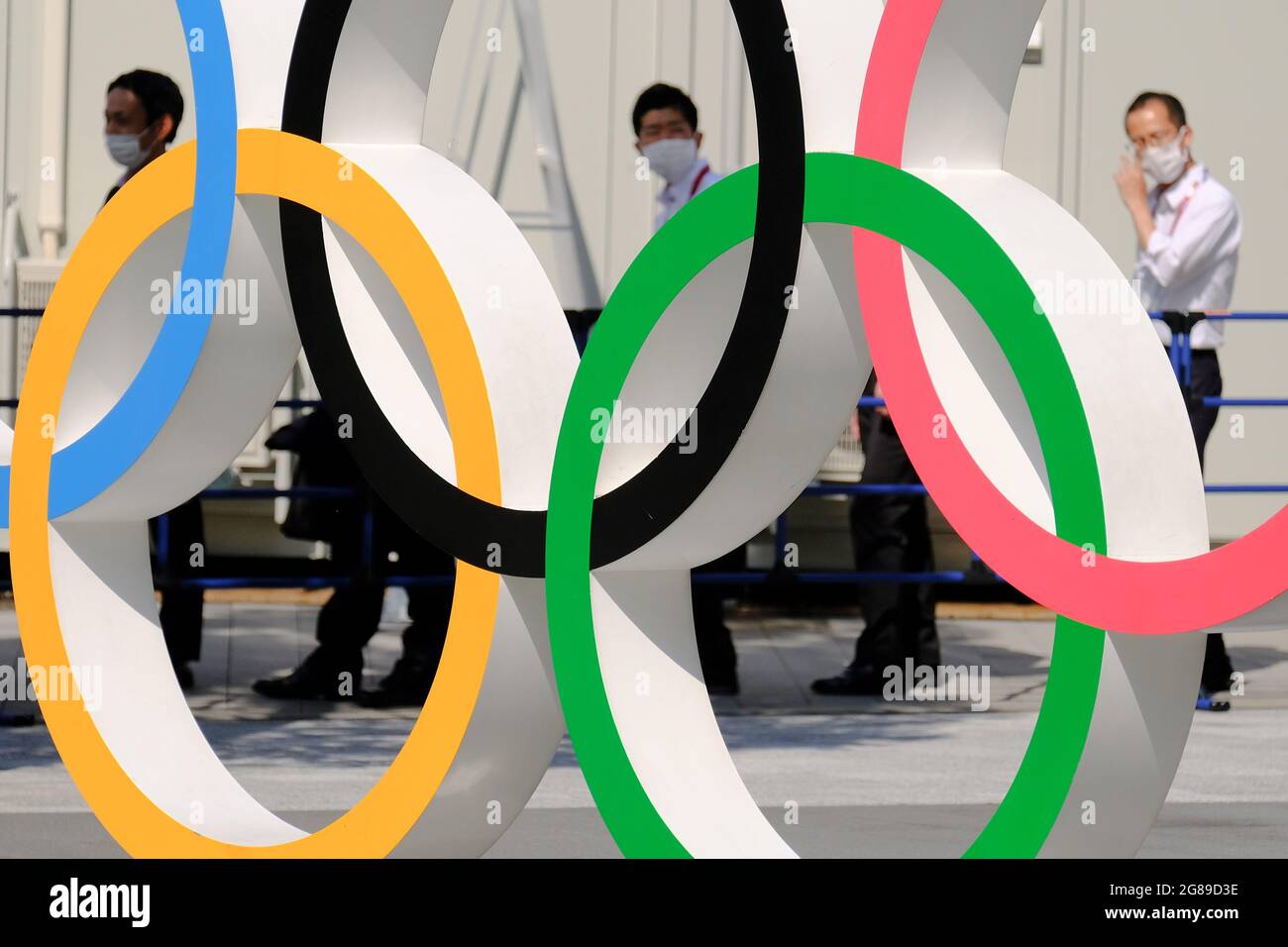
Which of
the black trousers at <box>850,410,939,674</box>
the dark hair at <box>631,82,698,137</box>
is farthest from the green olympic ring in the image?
the black trousers at <box>850,410,939,674</box>

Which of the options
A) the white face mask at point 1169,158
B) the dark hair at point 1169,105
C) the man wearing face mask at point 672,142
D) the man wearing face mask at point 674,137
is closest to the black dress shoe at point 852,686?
the man wearing face mask at point 672,142

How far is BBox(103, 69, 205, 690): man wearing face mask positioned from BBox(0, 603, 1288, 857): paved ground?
44 cm

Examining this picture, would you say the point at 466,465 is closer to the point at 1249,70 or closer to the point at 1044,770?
the point at 1044,770

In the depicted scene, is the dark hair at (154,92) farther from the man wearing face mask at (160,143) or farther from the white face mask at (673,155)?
the white face mask at (673,155)

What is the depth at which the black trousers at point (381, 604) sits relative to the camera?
28.0 ft

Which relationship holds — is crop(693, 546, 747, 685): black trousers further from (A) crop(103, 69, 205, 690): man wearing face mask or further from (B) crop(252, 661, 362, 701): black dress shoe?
(A) crop(103, 69, 205, 690): man wearing face mask

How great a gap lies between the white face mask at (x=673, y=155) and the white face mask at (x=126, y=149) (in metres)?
1.99

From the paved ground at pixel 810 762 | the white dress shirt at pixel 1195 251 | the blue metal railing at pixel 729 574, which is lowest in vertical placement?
the paved ground at pixel 810 762

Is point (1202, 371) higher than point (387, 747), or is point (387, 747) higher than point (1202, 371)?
point (1202, 371)

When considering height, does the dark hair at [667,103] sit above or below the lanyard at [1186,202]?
above

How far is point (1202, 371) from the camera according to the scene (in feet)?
28.3

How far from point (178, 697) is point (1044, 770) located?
2596mm

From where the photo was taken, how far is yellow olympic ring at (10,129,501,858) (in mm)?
4785
